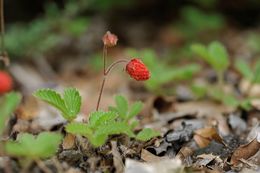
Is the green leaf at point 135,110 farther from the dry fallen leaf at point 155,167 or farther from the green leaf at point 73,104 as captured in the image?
the dry fallen leaf at point 155,167

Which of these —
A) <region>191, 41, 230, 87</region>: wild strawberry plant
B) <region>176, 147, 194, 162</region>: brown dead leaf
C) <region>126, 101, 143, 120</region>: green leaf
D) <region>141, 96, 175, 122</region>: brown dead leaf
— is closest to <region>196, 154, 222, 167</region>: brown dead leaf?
<region>176, 147, 194, 162</region>: brown dead leaf

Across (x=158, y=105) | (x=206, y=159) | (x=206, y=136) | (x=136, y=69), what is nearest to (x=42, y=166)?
(x=136, y=69)

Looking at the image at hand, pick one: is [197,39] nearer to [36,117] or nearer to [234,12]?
[234,12]

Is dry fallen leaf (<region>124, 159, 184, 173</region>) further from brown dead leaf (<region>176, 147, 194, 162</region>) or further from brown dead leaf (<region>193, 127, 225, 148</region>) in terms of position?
brown dead leaf (<region>193, 127, 225, 148</region>)

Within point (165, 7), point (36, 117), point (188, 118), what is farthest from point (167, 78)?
point (165, 7)

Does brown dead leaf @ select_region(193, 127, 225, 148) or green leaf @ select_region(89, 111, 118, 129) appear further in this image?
brown dead leaf @ select_region(193, 127, 225, 148)

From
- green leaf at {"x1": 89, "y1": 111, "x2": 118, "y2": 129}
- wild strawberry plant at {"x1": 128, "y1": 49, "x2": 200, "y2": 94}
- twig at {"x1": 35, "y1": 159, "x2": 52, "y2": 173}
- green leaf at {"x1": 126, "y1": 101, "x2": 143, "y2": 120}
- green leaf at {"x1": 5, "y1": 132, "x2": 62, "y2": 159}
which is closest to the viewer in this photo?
green leaf at {"x1": 5, "y1": 132, "x2": 62, "y2": 159}

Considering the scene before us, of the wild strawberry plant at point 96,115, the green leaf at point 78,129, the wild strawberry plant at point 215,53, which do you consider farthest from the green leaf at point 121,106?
the wild strawberry plant at point 215,53
